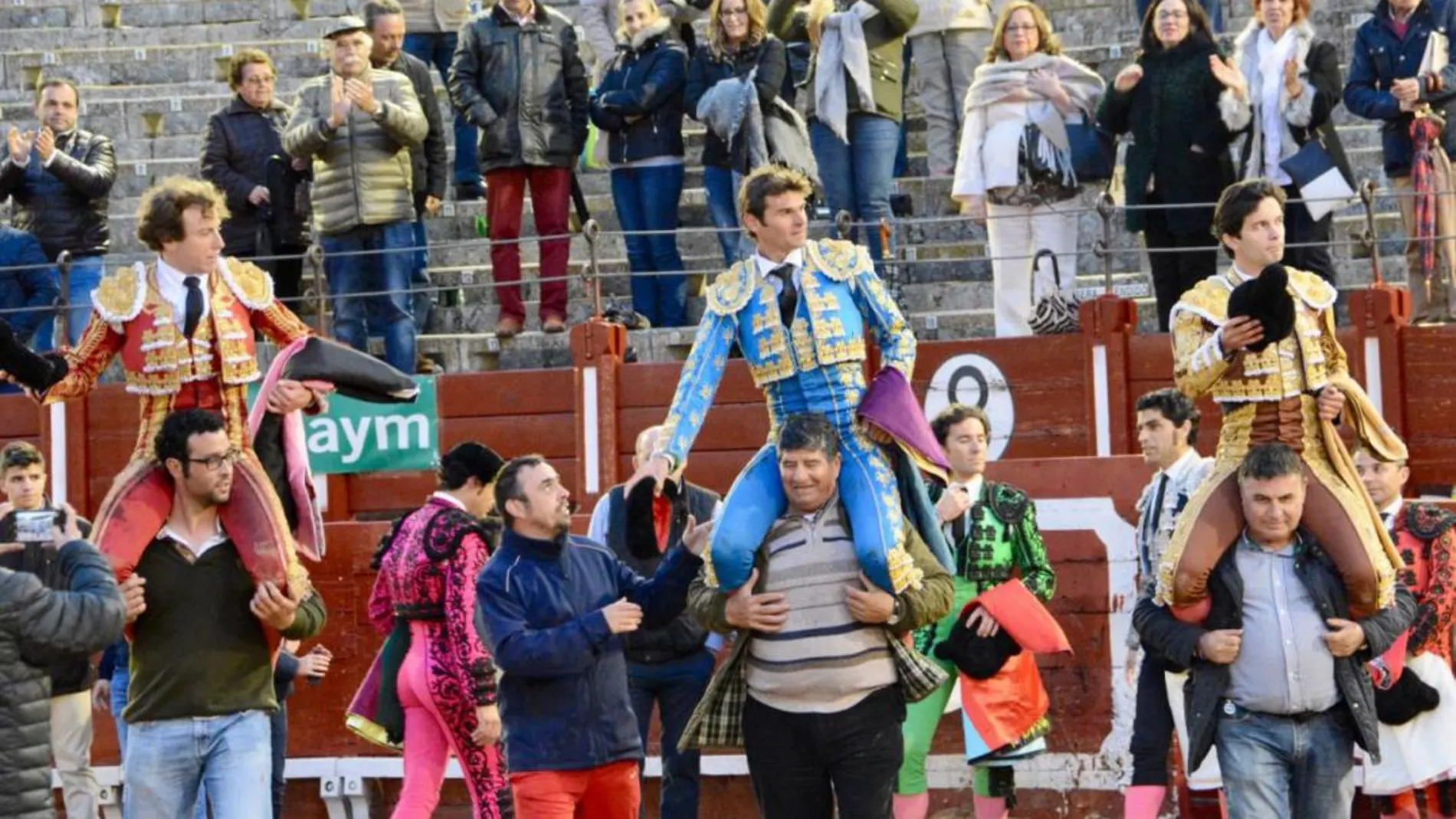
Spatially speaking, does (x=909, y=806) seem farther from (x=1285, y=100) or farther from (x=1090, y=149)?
(x=1285, y=100)

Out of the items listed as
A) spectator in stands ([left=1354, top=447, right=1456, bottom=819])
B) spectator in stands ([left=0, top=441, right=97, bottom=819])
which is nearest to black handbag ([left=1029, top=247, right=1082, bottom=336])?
spectator in stands ([left=1354, top=447, right=1456, bottom=819])

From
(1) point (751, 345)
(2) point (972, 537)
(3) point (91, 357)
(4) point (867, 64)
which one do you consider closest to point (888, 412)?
(1) point (751, 345)

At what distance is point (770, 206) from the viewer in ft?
27.9

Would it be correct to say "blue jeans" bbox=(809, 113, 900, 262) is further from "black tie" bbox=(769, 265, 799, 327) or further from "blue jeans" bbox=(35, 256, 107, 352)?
"black tie" bbox=(769, 265, 799, 327)

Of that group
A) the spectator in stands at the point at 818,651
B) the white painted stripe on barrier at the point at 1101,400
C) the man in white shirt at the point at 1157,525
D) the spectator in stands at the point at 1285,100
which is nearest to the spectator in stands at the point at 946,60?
the spectator in stands at the point at 1285,100

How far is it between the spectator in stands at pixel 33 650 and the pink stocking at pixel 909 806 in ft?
9.99

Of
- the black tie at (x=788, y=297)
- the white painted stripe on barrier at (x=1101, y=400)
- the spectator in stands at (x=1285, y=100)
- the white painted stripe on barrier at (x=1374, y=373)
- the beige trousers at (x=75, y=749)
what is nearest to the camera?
the black tie at (x=788, y=297)

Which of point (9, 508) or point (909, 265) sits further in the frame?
point (909, 265)

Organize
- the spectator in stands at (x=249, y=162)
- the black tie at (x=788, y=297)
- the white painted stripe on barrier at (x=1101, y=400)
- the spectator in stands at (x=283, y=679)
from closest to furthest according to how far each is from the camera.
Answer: the black tie at (x=788, y=297), the spectator in stands at (x=283, y=679), the white painted stripe on barrier at (x=1101, y=400), the spectator in stands at (x=249, y=162)

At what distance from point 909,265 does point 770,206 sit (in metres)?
5.71

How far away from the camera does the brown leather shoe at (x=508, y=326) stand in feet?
45.1

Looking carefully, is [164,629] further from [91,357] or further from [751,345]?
[751,345]

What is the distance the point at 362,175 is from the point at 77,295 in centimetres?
160

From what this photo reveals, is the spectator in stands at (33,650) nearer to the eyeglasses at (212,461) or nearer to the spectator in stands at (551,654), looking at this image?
the eyeglasses at (212,461)
